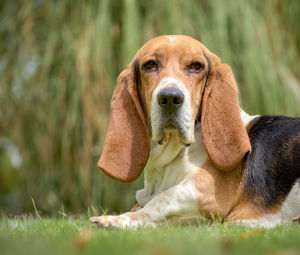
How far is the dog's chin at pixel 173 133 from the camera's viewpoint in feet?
11.4

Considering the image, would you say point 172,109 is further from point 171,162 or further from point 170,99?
point 171,162

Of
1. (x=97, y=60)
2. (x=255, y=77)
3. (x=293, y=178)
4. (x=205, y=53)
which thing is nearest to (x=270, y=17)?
(x=255, y=77)

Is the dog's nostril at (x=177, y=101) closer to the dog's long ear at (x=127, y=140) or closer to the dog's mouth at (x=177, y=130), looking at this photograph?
the dog's mouth at (x=177, y=130)

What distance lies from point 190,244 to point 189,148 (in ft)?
5.39

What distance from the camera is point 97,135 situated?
6.96 metres

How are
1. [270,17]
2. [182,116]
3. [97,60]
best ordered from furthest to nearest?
[270,17]
[97,60]
[182,116]

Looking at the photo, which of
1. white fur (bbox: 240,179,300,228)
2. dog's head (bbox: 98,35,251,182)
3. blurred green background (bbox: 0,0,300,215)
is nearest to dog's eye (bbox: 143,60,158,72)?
dog's head (bbox: 98,35,251,182)

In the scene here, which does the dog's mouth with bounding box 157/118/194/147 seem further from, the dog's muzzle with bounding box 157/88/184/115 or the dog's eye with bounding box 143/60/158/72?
the dog's eye with bounding box 143/60/158/72

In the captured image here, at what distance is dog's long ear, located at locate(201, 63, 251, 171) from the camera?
11.7 feet

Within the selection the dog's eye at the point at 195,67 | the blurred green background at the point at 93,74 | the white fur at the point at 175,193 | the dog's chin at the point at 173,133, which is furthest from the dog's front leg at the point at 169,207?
the blurred green background at the point at 93,74

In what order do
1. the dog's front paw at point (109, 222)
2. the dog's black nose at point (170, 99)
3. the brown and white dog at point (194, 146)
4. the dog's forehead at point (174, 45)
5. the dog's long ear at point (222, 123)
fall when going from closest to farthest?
the dog's front paw at point (109, 222)
the dog's black nose at point (170, 99)
the brown and white dog at point (194, 146)
the dog's long ear at point (222, 123)
the dog's forehead at point (174, 45)

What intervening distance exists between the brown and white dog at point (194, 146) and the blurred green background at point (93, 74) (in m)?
2.95

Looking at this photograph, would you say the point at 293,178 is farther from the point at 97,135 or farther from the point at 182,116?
the point at 97,135

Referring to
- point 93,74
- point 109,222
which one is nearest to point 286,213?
point 109,222
